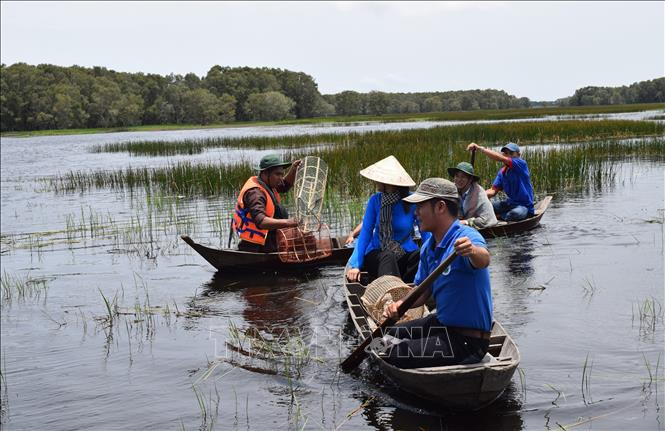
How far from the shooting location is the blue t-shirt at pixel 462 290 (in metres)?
5.25

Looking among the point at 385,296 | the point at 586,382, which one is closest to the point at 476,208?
the point at 385,296

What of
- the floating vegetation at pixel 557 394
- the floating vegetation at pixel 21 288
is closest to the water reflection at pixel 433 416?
the floating vegetation at pixel 557 394

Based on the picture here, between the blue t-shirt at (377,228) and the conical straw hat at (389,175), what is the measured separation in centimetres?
26

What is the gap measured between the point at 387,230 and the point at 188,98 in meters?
110

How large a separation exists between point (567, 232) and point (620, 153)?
1421 cm

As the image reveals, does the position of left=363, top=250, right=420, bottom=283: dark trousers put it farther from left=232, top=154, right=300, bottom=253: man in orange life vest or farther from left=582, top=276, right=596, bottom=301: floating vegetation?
left=582, top=276, right=596, bottom=301: floating vegetation

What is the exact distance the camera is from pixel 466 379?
5.39 metres

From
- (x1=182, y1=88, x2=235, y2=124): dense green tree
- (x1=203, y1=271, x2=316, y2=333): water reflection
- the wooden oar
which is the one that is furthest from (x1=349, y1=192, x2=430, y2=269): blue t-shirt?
(x1=182, y1=88, x2=235, y2=124): dense green tree

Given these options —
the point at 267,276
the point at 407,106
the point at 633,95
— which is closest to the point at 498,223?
the point at 267,276

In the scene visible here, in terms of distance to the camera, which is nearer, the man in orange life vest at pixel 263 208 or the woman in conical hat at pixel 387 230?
the woman in conical hat at pixel 387 230

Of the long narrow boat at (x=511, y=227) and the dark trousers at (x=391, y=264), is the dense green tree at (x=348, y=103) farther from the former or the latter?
the dark trousers at (x=391, y=264)

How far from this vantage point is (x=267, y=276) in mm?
11188

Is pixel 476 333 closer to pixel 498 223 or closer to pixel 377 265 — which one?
pixel 377 265

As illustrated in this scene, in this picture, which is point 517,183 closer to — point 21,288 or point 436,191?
point 436,191
